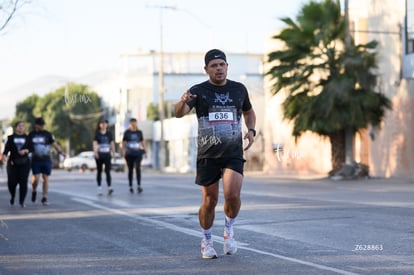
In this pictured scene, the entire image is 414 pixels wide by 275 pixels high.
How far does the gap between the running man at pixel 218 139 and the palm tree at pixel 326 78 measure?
73.8 feet

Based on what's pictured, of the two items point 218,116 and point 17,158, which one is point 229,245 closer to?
point 218,116

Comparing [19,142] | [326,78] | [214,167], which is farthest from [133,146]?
[214,167]

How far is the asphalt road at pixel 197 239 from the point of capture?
826 cm

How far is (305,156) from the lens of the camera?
44.0m

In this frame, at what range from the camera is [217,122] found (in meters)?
8.83

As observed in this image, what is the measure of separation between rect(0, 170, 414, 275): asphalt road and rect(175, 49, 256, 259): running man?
20.4 inches

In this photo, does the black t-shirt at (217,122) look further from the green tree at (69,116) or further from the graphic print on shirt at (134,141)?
the green tree at (69,116)

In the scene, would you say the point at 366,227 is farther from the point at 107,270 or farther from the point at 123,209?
the point at 123,209

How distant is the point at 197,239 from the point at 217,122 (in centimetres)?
226

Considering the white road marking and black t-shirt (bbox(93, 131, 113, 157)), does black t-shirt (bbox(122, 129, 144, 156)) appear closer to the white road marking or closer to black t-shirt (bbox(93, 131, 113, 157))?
black t-shirt (bbox(93, 131, 113, 157))

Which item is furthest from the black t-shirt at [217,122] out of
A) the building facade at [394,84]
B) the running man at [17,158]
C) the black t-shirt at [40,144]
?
the building facade at [394,84]

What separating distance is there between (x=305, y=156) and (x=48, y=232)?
32642 millimetres

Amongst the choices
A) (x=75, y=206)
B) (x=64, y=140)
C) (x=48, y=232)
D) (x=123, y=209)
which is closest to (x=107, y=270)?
(x=48, y=232)

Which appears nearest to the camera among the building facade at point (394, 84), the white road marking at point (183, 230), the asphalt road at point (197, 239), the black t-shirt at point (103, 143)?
the white road marking at point (183, 230)
